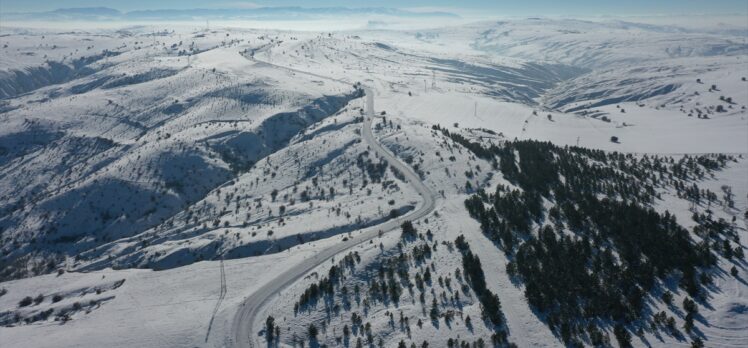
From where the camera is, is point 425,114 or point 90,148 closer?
point 90,148

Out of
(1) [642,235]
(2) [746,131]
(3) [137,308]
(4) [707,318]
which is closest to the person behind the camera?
(4) [707,318]

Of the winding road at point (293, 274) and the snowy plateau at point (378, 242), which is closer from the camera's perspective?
the snowy plateau at point (378, 242)

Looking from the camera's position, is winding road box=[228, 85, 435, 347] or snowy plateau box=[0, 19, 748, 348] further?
winding road box=[228, 85, 435, 347]

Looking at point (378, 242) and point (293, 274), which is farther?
point (378, 242)

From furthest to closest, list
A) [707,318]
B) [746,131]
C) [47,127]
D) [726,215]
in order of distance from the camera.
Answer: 1. [47,127]
2. [746,131]
3. [726,215]
4. [707,318]

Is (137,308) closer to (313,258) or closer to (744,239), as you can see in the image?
(313,258)

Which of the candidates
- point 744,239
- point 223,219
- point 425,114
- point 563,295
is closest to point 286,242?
point 223,219

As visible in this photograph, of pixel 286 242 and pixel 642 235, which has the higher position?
pixel 642 235

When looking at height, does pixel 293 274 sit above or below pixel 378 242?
below
